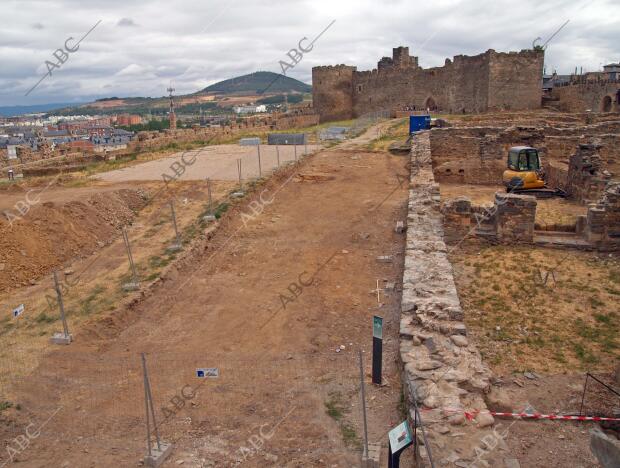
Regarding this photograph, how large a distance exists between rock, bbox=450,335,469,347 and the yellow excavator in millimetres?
11513

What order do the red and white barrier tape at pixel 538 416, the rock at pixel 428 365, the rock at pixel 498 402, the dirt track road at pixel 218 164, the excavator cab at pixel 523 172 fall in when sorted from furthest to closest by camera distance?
the dirt track road at pixel 218 164 → the excavator cab at pixel 523 172 → the rock at pixel 428 365 → the rock at pixel 498 402 → the red and white barrier tape at pixel 538 416

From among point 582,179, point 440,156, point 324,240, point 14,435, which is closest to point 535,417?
point 14,435

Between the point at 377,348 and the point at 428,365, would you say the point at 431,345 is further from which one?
the point at 377,348

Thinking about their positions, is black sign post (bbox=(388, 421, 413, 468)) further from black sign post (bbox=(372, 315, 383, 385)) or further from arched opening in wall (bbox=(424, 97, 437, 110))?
arched opening in wall (bbox=(424, 97, 437, 110))

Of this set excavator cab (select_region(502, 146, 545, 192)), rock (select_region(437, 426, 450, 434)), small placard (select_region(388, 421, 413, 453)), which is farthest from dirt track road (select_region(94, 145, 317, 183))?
small placard (select_region(388, 421, 413, 453))

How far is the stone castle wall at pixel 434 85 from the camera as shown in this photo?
37.3m

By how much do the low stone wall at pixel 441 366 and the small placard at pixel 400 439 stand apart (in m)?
0.37

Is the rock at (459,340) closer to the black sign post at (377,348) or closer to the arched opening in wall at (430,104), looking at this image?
the black sign post at (377,348)

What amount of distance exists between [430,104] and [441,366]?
1663 inches

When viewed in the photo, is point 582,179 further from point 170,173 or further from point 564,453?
point 170,173

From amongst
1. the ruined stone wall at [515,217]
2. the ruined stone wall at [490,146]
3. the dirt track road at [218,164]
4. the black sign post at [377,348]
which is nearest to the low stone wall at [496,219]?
the ruined stone wall at [515,217]

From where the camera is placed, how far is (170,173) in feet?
73.2

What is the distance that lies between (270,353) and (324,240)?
5.80m

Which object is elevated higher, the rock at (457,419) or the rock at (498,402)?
the rock at (457,419)
